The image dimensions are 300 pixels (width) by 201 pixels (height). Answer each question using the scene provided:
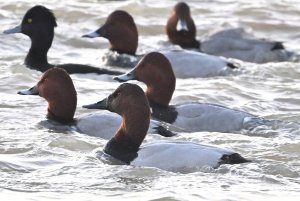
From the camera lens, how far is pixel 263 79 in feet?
51.3

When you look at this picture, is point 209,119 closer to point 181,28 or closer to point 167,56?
point 167,56

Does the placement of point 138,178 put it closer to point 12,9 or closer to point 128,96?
point 128,96

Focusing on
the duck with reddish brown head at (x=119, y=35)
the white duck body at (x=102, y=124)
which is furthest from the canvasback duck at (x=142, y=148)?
the duck with reddish brown head at (x=119, y=35)

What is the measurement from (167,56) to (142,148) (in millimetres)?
5553

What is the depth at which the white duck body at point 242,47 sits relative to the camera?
1738cm

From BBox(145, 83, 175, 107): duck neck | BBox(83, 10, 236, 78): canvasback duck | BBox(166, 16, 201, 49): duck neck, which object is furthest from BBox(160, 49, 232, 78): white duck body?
BBox(166, 16, 201, 49): duck neck

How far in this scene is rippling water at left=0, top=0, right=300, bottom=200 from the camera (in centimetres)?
936

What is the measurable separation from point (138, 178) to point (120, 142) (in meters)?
0.69

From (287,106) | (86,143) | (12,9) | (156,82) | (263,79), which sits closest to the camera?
(86,143)

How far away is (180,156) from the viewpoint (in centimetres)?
982

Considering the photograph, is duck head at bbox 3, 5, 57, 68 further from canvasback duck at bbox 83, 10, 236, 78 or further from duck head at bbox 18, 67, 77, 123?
duck head at bbox 18, 67, 77, 123

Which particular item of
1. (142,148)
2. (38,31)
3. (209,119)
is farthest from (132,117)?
(38,31)

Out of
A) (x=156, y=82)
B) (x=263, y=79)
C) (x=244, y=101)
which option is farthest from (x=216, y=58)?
(x=156, y=82)

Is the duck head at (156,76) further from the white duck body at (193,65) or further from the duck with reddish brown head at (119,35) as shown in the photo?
the duck with reddish brown head at (119,35)
